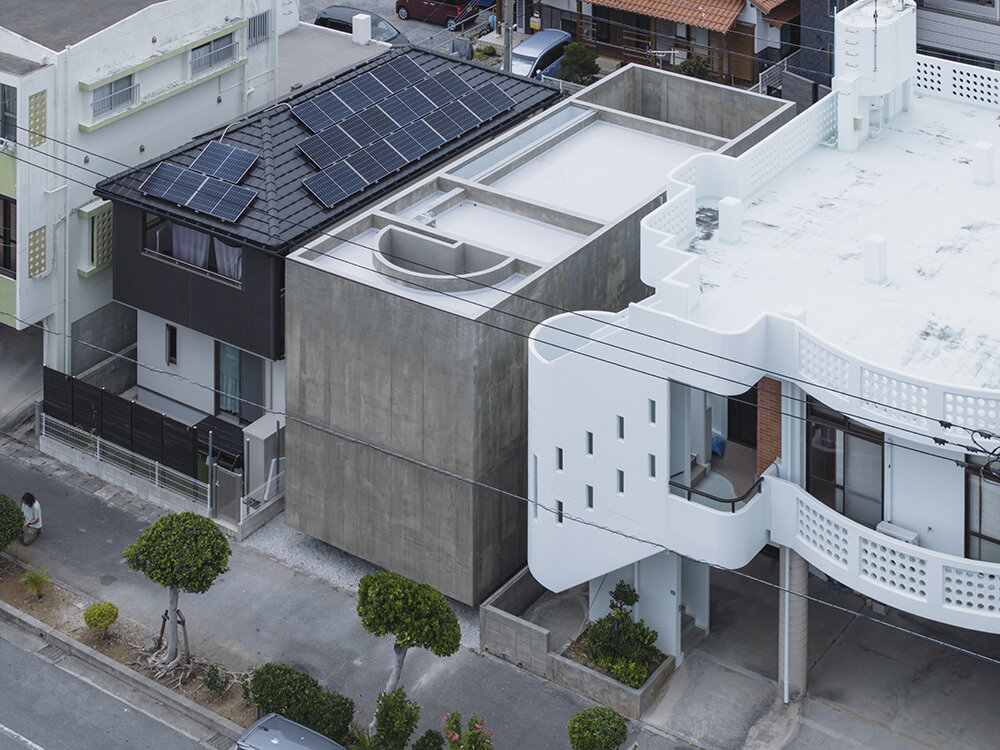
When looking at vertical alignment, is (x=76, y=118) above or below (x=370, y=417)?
above

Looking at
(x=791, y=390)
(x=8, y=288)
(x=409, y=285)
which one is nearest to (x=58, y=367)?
(x=8, y=288)

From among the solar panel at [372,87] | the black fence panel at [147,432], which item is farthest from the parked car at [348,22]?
the black fence panel at [147,432]

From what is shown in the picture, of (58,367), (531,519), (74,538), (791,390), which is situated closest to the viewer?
(791,390)

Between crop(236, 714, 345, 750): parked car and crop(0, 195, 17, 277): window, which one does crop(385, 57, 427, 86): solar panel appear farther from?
crop(236, 714, 345, 750): parked car

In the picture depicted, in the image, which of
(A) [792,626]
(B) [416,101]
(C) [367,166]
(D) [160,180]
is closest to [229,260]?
(D) [160,180]

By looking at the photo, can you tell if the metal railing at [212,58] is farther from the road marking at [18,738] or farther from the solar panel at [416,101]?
the road marking at [18,738]

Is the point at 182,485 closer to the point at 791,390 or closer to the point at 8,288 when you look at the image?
the point at 8,288
